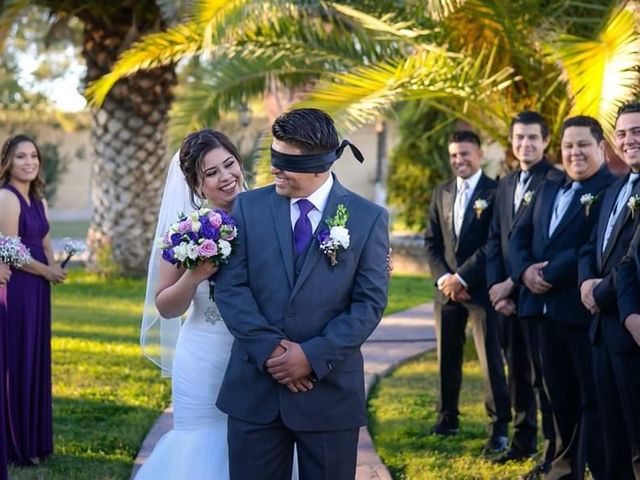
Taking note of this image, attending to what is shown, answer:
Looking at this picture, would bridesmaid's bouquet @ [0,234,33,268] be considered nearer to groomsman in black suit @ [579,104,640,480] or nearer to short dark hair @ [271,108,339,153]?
short dark hair @ [271,108,339,153]

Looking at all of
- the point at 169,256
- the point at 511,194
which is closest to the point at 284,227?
the point at 169,256

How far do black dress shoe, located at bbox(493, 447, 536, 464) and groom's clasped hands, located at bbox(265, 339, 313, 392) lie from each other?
3.58 meters

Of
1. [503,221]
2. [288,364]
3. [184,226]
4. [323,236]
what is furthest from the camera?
[503,221]

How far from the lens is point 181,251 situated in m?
4.74

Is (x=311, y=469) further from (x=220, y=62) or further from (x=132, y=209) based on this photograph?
(x=132, y=209)

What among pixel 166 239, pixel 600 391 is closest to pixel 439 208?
pixel 600 391

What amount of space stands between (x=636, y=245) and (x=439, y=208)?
11.3 feet

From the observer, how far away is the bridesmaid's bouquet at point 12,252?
6965 millimetres

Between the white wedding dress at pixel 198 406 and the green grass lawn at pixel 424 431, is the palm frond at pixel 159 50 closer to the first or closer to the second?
the green grass lawn at pixel 424 431

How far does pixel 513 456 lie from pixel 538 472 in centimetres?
62

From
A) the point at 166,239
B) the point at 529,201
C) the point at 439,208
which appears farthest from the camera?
the point at 439,208

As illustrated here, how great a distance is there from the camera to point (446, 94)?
33.7 ft

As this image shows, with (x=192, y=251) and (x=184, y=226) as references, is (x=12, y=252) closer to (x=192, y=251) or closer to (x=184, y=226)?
(x=184, y=226)

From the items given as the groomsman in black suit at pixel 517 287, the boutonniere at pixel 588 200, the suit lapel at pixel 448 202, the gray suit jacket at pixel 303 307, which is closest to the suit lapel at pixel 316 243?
the gray suit jacket at pixel 303 307
